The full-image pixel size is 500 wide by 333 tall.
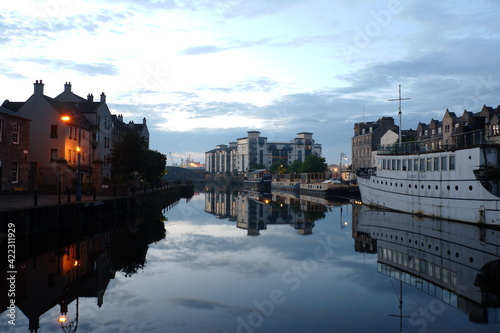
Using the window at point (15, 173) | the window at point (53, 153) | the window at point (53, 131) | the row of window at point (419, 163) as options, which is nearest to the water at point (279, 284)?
the row of window at point (419, 163)

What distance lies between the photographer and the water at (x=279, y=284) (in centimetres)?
1220

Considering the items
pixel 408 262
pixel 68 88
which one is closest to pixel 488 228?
pixel 408 262

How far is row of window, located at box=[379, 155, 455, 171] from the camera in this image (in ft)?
115

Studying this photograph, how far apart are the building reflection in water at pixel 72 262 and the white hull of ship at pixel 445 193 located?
76.9 ft

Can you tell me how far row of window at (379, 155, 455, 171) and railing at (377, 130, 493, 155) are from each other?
33.2 inches

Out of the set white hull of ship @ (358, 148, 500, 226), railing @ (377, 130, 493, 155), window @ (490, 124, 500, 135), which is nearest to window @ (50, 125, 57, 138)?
railing @ (377, 130, 493, 155)

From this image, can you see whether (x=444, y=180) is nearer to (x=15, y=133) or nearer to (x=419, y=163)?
(x=419, y=163)

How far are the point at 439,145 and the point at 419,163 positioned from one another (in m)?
2.65

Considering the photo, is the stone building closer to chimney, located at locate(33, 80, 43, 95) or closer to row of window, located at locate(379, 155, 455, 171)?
chimney, located at locate(33, 80, 43, 95)

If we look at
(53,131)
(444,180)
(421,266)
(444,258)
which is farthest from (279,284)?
(53,131)

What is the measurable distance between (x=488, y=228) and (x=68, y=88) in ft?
193

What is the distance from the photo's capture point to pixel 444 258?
20891 mm

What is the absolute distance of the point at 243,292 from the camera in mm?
15477

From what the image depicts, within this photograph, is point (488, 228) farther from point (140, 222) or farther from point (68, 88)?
point (68, 88)
